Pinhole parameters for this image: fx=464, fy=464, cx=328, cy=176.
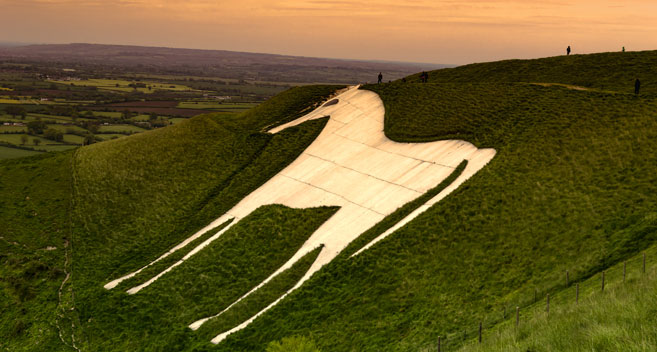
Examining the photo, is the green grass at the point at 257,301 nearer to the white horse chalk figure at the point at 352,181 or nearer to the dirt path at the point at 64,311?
the white horse chalk figure at the point at 352,181

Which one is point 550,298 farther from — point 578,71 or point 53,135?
point 53,135

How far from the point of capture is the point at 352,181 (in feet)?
168

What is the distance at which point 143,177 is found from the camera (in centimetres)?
6181

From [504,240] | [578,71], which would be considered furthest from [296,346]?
[578,71]

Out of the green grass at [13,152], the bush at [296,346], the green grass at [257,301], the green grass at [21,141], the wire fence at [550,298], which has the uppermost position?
the wire fence at [550,298]

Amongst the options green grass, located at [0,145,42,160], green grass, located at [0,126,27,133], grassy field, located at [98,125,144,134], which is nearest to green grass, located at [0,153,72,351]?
green grass, located at [0,145,42,160]

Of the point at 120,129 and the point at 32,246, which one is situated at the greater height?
the point at 32,246

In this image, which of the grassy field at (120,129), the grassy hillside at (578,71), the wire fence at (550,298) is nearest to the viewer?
the wire fence at (550,298)

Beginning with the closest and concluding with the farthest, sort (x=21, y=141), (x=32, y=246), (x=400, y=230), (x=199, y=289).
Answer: (x=400, y=230)
(x=199, y=289)
(x=32, y=246)
(x=21, y=141)

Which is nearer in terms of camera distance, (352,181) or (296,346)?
(296,346)

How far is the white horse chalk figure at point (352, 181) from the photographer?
4256cm

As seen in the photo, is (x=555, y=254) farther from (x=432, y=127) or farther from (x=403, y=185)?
(x=432, y=127)

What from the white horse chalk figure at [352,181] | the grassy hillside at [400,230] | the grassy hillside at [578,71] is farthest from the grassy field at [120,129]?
the white horse chalk figure at [352,181]

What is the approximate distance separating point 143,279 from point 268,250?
12393 millimetres
